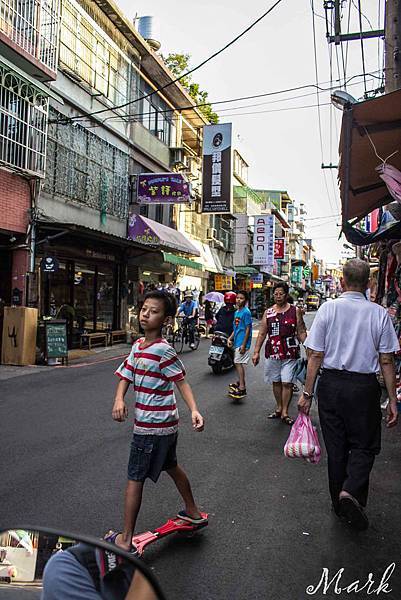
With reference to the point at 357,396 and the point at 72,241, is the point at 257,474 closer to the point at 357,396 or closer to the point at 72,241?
the point at 357,396

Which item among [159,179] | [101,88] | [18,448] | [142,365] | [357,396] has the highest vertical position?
[101,88]

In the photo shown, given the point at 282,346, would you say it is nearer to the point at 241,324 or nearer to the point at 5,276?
the point at 241,324

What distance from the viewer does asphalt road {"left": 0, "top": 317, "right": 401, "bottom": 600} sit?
2994 mm

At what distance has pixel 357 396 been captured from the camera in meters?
3.60

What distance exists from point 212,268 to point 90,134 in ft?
49.2

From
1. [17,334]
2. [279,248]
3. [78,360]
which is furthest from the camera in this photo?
[279,248]

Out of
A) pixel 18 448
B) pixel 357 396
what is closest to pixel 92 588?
pixel 357 396

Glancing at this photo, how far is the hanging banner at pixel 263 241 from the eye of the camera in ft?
128

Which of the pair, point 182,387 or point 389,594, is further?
point 182,387

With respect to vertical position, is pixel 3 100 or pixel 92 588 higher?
pixel 3 100

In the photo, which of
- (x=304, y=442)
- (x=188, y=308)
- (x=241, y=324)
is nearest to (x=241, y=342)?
(x=241, y=324)

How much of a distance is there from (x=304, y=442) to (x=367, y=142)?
3.40 meters

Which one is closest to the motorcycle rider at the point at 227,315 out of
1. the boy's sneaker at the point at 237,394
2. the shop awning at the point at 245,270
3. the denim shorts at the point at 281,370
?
the boy's sneaker at the point at 237,394

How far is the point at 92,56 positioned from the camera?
16.3 m
